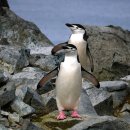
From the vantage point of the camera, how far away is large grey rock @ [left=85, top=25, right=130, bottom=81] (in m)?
18.6

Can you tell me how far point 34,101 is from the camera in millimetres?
11555

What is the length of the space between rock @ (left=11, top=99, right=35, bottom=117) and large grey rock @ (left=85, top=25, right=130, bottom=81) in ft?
25.1

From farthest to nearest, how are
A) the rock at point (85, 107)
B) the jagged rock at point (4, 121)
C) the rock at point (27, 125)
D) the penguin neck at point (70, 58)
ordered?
the rock at point (85, 107) < the penguin neck at point (70, 58) < the jagged rock at point (4, 121) < the rock at point (27, 125)

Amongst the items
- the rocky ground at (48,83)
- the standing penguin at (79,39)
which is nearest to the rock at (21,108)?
the rocky ground at (48,83)

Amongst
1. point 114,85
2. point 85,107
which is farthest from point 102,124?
point 114,85

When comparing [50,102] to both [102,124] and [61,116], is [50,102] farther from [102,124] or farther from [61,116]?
[102,124]

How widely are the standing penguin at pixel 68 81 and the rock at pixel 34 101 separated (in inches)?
22.0

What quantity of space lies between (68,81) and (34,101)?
3.79 ft

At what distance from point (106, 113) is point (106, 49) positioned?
4.51 metres

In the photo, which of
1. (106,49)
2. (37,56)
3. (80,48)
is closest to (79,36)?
(80,48)

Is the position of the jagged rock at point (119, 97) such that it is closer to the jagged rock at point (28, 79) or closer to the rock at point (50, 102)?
the jagged rock at point (28, 79)

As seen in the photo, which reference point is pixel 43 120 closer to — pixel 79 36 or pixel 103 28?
pixel 79 36

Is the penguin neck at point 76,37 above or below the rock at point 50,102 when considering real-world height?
above

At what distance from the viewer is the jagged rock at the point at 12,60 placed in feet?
50.8
